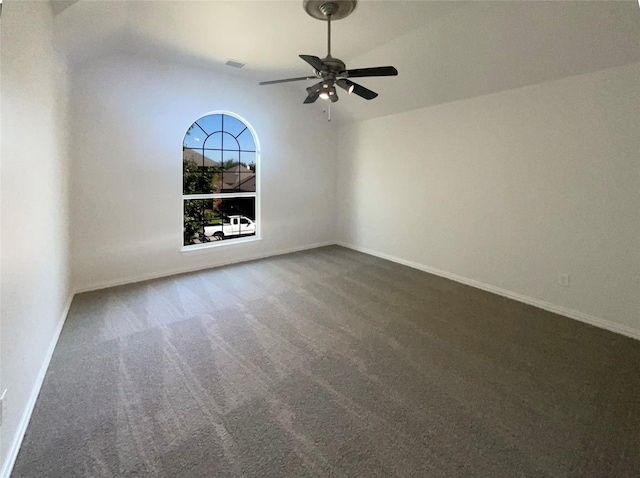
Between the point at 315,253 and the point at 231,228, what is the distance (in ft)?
4.94

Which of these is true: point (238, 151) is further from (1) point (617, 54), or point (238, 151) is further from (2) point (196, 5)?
(1) point (617, 54)

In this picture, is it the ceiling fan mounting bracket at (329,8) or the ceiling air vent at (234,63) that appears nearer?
the ceiling fan mounting bracket at (329,8)

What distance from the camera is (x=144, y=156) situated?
4043 mm

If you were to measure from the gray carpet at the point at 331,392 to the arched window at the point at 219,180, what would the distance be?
1566 millimetres

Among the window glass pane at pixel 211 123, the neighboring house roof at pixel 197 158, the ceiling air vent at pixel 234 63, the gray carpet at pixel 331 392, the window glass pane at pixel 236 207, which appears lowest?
the gray carpet at pixel 331 392

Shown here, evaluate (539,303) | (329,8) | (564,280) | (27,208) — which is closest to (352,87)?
(329,8)

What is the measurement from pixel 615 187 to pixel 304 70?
369 cm

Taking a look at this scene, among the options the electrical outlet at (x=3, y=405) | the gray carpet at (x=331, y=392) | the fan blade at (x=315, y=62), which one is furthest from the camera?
the fan blade at (x=315, y=62)

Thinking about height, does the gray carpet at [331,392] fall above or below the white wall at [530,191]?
below

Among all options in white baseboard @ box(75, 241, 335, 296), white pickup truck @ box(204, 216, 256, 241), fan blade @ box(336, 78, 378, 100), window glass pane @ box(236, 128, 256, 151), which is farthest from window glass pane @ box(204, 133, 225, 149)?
fan blade @ box(336, 78, 378, 100)

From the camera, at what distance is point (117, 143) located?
3.83m

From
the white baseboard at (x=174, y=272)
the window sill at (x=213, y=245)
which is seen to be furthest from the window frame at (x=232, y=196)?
the white baseboard at (x=174, y=272)

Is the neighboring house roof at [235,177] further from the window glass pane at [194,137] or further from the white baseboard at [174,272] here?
the white baseboard at [174,272]

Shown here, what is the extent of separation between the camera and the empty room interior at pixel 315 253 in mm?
1705
